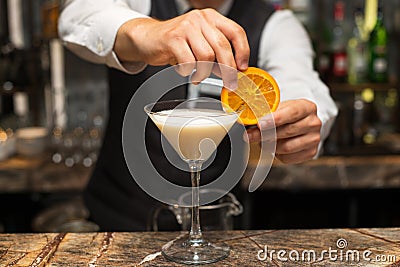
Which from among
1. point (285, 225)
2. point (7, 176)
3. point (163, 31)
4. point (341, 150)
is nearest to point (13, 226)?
point (7, 176)

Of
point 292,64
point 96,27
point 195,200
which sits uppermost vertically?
point 96,27

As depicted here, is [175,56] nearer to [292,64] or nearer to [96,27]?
[96,27]

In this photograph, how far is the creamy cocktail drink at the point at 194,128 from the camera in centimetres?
116

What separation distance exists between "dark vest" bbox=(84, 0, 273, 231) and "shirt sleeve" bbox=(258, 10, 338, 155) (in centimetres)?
4

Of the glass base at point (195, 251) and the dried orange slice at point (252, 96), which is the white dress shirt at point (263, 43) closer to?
the dried orange slice at point (252, 96)

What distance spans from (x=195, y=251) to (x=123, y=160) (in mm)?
948

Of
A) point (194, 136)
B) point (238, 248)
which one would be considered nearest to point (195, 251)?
point (238, 248)

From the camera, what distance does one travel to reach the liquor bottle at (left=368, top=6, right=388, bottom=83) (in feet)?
11.2

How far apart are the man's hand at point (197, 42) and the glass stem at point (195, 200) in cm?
17

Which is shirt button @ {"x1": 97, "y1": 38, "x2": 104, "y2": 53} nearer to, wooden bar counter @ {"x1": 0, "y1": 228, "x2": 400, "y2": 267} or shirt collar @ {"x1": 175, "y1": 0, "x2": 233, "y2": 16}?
wooden bar counter @ {"x1": 0, "y1": 228, "x2": 400, "y2": 267}

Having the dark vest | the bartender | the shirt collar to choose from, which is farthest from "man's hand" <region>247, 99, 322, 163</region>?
the shirt collar

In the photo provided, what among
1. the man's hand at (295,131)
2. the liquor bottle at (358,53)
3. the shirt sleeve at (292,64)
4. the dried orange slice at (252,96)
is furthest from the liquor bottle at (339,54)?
the dried orange slice at (252,96)

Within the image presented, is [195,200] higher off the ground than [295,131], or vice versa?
[295,131]

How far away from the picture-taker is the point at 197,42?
3.95 feet
